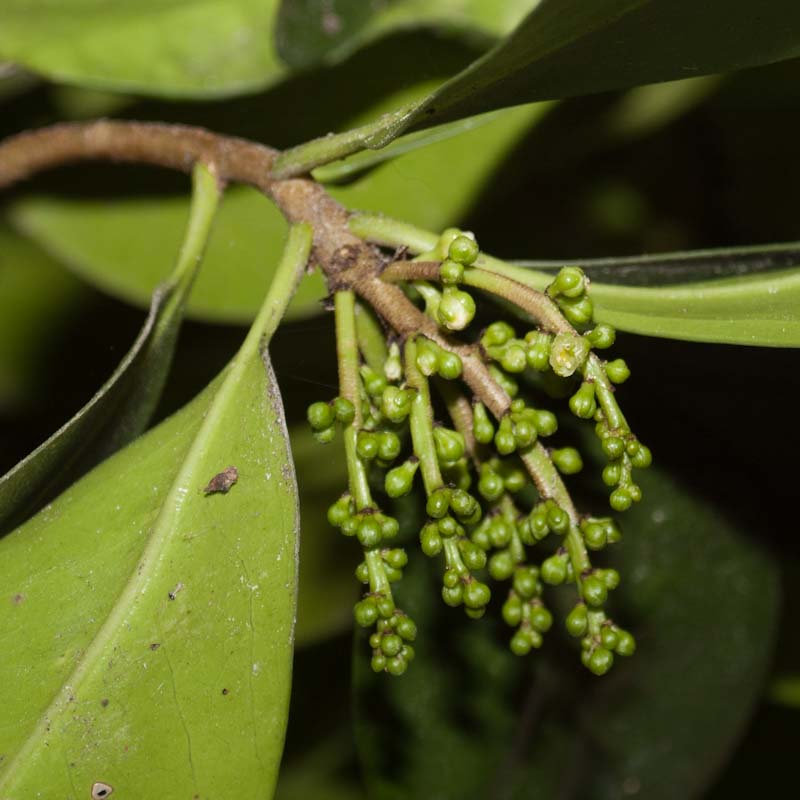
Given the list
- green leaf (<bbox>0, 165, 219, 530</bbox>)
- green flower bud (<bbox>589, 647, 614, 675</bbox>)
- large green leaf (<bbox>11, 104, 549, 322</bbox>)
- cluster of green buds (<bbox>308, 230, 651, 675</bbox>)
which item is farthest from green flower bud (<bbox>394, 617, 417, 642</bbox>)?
large green leaf (<bbox>11, 104, 549, 322</bbox>)

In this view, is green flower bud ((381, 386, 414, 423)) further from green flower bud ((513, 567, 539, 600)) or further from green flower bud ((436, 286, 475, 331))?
green flower bud ((513, 567, 539, 600))

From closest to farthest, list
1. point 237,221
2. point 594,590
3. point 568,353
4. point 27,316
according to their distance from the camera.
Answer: point 568,353 → point 594,590 → point 237,221 → point 27,316

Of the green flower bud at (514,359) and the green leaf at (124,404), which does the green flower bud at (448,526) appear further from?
the green leaf at (124,404)

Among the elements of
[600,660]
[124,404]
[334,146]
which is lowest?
[600,660]

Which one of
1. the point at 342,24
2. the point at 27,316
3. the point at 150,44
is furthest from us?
the point at 27,316

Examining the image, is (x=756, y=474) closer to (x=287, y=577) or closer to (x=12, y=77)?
(x=287, y=577)

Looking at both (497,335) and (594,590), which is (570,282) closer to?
(497,335)

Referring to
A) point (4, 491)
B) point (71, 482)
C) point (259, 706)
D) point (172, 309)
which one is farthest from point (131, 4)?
point (259, 706)

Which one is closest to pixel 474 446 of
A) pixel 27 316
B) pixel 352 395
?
pixel 352 395
